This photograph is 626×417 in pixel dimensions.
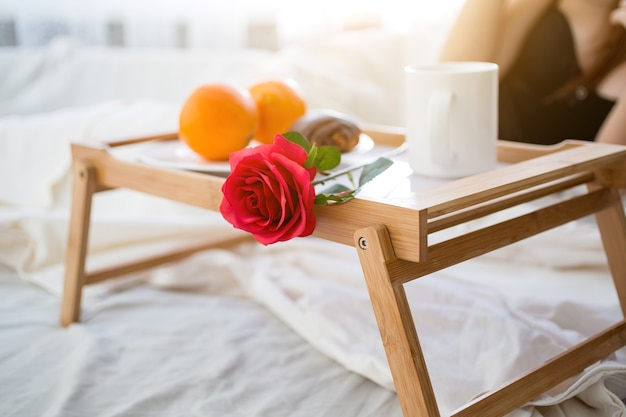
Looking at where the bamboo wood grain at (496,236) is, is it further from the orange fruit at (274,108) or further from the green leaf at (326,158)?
the orange fruit at (274,108)

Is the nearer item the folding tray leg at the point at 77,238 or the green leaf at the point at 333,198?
the green leaf at the point at 333,198

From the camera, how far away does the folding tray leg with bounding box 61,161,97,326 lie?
106 cm

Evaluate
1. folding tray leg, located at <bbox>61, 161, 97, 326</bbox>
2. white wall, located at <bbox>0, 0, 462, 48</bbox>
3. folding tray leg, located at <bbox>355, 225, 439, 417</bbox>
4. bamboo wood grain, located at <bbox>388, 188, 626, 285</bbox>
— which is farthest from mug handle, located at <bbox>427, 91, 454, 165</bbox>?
white wall, located at <bbox>0, 0, 462, 48</bbox>

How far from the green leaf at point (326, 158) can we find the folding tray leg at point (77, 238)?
410 mm

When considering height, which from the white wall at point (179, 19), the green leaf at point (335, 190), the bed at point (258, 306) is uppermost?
the white wall at point (179, 19)

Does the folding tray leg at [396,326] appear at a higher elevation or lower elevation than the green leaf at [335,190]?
lower

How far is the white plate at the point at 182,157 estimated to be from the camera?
3.05ft

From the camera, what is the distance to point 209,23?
6.73 ft

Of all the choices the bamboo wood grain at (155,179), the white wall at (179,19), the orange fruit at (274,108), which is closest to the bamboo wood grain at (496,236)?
the bamboo wood grain at (155,179)

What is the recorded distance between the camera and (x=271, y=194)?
71 cm

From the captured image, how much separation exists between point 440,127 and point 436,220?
0.15 metres

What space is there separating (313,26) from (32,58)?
0.69 metres

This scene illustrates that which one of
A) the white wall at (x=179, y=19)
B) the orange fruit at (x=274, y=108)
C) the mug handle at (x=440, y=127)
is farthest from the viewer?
the white wall at (x=179, y=19)

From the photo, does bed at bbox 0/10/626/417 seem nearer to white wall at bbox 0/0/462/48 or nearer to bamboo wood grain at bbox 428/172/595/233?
bamboo wood grain at bbox 428/172/595/233
